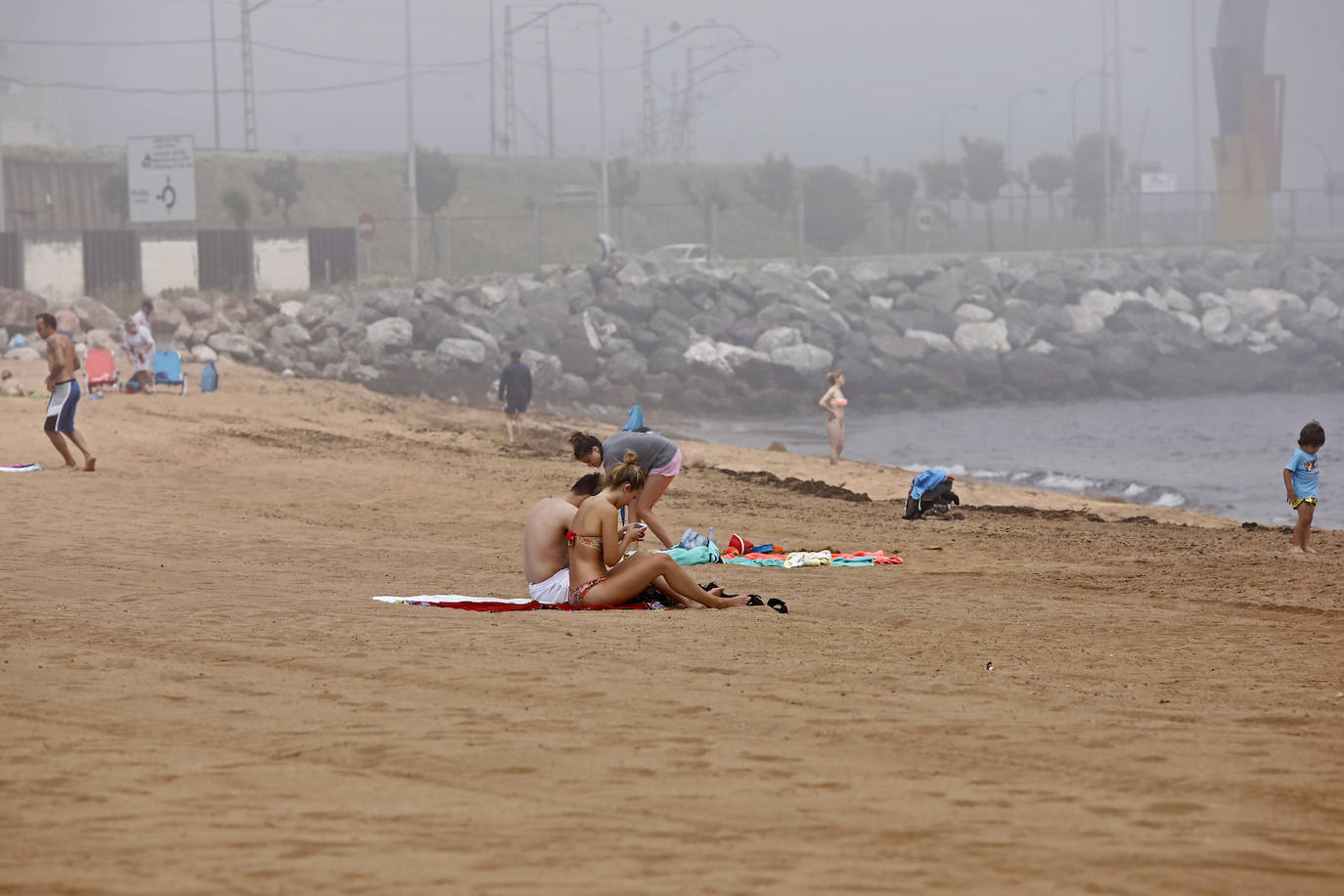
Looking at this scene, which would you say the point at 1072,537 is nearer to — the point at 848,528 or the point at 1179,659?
the point at 848,528

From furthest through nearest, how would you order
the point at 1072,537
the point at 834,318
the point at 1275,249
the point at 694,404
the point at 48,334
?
the point at 1275,249 < the point at 834,318 < the point at 694,404 < the point at 48,334 < the point at 1072,537

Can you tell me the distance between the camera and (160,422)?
2075cm

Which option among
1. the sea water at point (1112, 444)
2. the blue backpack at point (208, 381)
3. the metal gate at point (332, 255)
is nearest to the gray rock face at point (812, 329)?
the sea water at point (1112, 444)

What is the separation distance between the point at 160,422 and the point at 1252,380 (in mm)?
39364

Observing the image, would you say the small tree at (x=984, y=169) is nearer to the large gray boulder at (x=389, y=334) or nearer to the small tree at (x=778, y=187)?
the small tree at (x=778, y=187)

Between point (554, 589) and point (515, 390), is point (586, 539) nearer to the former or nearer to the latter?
point (554, 589)


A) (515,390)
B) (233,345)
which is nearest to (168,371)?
(515,390)

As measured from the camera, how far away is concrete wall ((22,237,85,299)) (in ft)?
132

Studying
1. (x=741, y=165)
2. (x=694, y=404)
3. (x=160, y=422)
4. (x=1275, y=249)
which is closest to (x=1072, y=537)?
(x=160, y=422)

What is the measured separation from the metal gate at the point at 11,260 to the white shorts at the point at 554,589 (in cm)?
3628

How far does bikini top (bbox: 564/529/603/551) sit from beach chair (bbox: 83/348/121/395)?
18012 millimetres

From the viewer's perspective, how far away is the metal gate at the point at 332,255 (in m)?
44.6

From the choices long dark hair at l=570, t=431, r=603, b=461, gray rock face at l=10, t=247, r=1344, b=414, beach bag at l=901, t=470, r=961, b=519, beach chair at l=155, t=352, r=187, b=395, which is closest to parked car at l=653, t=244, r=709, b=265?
gray rock face at l=10, t=247, r=1344, b=414

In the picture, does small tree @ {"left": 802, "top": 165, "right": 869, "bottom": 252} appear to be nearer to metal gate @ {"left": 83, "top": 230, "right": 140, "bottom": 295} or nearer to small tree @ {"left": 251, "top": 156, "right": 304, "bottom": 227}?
small tree @ {"left": 251, "top": 156, "right": 304, "bottom": 227}
